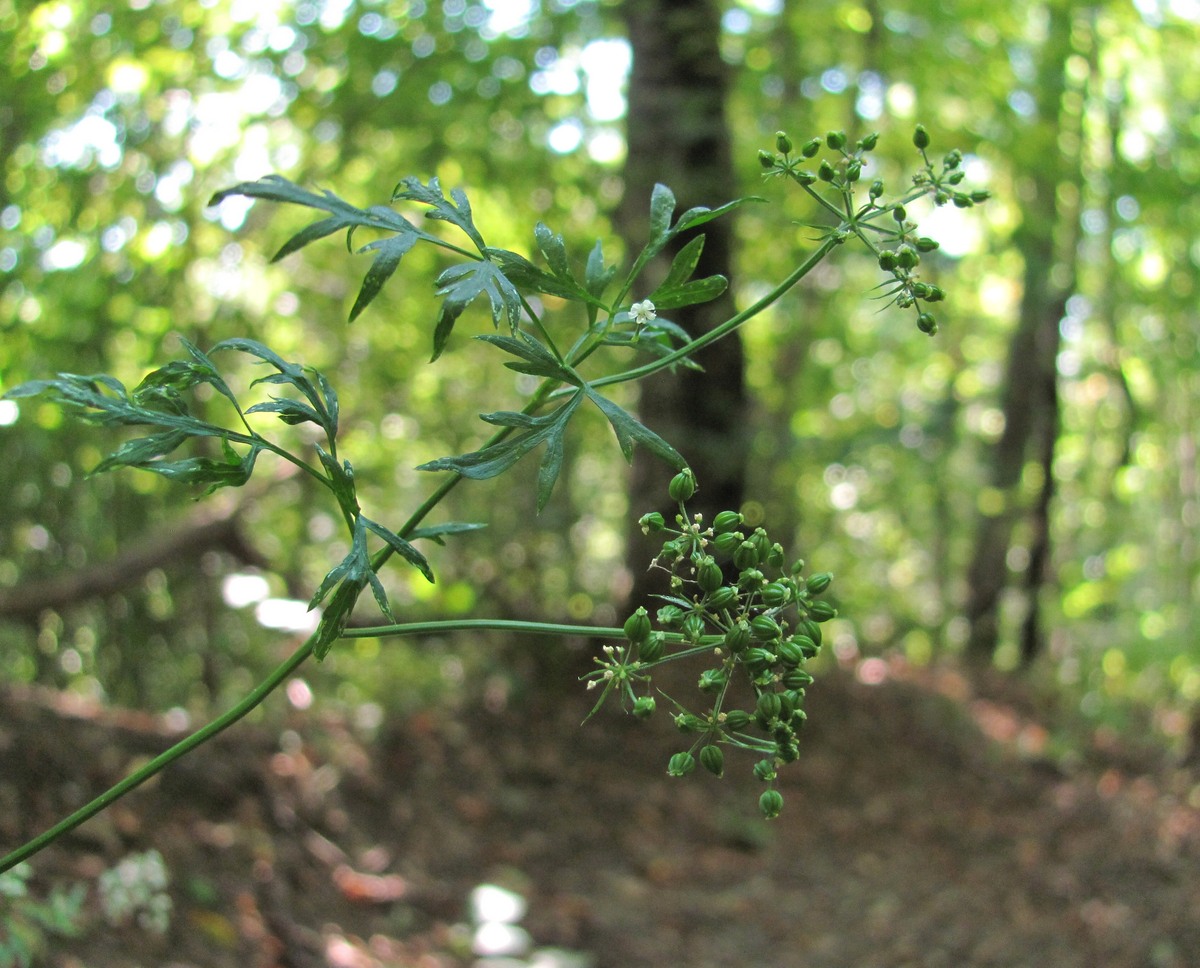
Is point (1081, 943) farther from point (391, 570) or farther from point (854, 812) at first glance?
point (391, 570)

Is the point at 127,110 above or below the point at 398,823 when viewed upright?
above

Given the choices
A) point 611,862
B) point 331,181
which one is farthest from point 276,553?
point 611,862

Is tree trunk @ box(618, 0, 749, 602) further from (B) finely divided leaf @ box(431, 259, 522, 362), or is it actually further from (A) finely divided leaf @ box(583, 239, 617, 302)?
(B) finely divided leaf @ box(431, 259, 522, 362)

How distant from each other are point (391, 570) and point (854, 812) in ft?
7.62

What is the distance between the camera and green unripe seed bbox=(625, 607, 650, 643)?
3.46 feet

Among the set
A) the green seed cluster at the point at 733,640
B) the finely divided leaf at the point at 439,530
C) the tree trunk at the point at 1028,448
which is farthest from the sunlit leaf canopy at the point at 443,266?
the green seed cluster at the point at 733,640

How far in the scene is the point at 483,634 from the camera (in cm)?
482

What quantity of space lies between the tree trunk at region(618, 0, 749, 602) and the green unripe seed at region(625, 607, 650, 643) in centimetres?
346

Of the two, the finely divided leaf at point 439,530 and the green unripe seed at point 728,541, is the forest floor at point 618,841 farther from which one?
the green unripe seed at point 728,541

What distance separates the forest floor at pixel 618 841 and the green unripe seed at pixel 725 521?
1901 millimetres

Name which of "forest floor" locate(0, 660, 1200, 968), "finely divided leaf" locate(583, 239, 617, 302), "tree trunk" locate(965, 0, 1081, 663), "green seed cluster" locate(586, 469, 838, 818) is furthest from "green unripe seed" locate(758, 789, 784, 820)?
"tree trunk" locate(965, 0, 1081, 663)

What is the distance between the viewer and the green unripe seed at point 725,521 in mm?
1077

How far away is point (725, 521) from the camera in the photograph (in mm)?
1091

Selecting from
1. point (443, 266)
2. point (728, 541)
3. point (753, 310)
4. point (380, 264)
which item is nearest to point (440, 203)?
point (380, 264)
